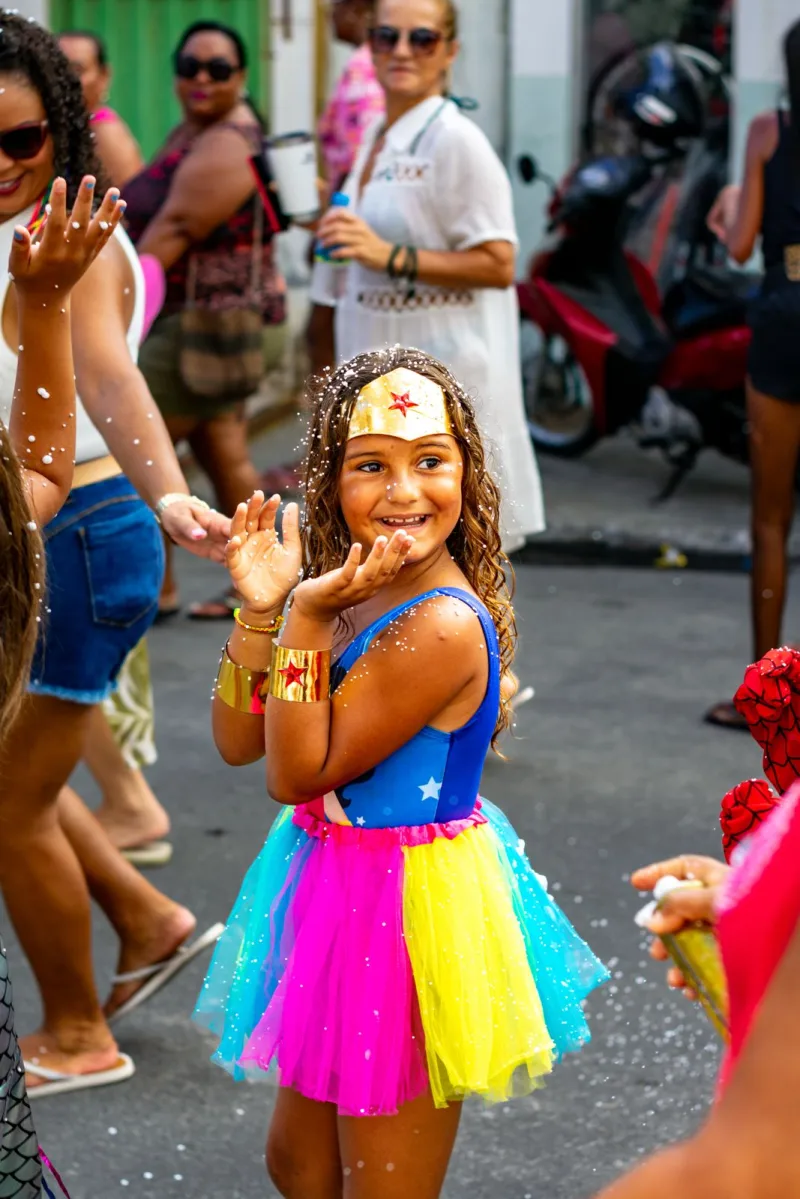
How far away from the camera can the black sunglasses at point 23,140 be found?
10.5 ft

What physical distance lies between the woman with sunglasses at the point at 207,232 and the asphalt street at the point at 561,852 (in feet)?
2.66

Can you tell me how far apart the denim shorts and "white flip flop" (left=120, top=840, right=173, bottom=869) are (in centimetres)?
121

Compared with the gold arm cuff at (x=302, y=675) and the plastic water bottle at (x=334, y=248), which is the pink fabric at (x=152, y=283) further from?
the gold arm cuff at (x=302, y=675)

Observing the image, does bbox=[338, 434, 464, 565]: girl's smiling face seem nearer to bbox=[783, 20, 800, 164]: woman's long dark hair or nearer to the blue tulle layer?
the blue tulle layer

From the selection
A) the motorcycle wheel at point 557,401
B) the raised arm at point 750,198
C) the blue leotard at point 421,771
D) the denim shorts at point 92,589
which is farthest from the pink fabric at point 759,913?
the motorcycle wheel at point 557,401

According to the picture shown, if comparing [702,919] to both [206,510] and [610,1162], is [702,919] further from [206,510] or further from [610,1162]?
[610,1162]

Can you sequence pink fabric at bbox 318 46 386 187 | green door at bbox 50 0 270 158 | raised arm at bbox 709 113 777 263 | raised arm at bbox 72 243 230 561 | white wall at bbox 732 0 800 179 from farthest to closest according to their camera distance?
green door at bbox 50 0 270 158 < white wall at bbox 732 0 800 179 < pink fabric at bbox 318 46 386 187 < raised arm at bbox 709 113 777 263 < raised arm at bbox 72 243 230 561

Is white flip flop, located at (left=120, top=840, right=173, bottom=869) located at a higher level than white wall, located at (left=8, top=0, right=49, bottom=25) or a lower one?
lower

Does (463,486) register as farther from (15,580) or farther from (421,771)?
(15,580)

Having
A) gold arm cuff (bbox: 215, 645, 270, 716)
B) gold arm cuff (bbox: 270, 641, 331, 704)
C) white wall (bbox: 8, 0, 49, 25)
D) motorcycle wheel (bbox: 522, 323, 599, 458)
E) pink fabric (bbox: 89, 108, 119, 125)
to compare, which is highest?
white wall (bbox: 8, 0, 49, 25)

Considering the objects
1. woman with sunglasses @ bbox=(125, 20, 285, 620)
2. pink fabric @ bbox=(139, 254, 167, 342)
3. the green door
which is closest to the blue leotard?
pink fabric @ bbox=(139, 254, 167, 342)

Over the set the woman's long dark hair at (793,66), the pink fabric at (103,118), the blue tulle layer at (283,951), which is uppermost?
the woman's long dark hair at (793,66)

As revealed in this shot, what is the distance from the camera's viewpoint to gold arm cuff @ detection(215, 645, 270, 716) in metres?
2.60

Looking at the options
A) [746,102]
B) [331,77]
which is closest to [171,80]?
[331,77]
